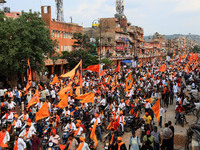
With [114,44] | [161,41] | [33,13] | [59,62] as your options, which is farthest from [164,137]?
[161,41]

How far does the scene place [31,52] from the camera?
82.9 ft

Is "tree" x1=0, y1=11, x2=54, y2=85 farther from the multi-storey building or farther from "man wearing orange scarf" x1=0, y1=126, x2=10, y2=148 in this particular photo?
"man wearing orange scarf" x1=0, y1=126, x2=10, y2=148

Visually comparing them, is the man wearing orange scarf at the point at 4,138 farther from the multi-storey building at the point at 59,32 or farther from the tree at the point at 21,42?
the multi-storey building at the point at 59,32

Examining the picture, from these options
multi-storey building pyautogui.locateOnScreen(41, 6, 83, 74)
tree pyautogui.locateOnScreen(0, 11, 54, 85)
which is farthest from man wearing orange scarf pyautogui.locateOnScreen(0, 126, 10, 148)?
multi-storey building pyautogui.locateOnScreen(41, 6, 83, 74)

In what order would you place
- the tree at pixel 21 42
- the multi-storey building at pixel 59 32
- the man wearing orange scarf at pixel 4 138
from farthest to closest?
the multi-storey building at pixel 59 32 → the tree at pixel 21 42 → the man wearing orange scarf at pixel 4 138

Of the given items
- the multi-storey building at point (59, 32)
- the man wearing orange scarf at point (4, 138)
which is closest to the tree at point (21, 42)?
the multi-storey building at point (59, 32)

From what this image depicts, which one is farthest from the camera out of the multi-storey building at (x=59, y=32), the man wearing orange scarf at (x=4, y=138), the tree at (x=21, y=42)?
the multi-storey building at (x=59, y=32)

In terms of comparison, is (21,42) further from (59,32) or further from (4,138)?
(59,32)

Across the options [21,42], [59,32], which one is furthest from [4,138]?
[59,32]

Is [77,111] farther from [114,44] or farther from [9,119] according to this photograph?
[114,44]

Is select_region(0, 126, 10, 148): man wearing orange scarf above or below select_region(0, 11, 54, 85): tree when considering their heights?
below

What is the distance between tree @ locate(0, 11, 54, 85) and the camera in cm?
2306

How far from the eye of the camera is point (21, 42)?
82.3 ft

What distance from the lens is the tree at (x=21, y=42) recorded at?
23062 mm
